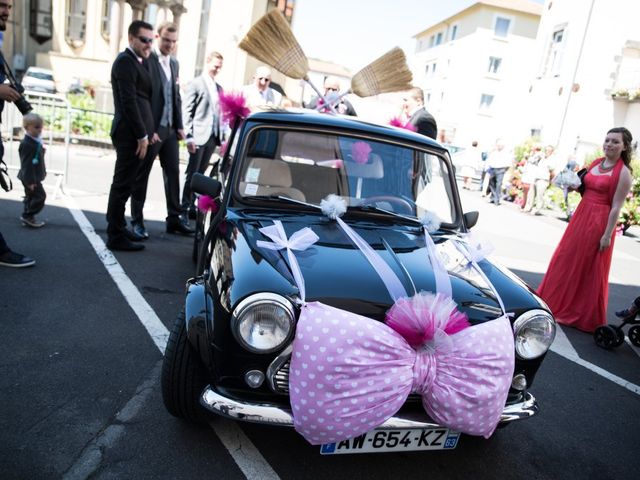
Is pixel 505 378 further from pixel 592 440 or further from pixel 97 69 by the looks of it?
pixel 97 69

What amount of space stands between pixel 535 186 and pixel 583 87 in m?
9.67

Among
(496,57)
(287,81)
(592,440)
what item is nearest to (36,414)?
(592,440)

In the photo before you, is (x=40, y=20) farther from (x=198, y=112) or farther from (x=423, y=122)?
(x=423, y=122)

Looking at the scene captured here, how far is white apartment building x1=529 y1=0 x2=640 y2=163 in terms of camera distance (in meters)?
20.8

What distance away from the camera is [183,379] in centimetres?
250

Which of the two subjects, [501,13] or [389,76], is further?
[501,13]

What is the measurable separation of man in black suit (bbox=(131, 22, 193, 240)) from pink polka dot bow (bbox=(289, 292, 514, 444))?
4.03 metres

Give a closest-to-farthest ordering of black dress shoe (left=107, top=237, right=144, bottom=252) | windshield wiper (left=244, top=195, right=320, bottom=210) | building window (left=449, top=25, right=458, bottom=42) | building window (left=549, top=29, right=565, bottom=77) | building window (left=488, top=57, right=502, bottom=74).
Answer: windshield wiper (left=244, top=195, right=320, bottom=210) → black dress shoe (left=107, top=237, right=144, bottom=252) → building window (left=549, top=29, right=565, bottom=77) → building window (left=488, top=57, right=502, bottom=74) → building window (left=449, top=25, right=458, bottom=42)

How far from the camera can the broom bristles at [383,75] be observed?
178 inches

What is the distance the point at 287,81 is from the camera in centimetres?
3209

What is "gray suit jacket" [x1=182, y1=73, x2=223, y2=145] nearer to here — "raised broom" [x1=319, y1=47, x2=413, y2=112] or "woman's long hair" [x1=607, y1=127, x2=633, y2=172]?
"raised broom" [x1=319, y1=47, x2=413, y2=112]

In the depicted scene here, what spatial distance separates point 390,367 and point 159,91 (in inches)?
176

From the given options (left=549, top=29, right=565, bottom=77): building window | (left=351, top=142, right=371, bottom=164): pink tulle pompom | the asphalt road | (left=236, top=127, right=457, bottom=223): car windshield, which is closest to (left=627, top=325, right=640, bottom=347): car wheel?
the asphalt road

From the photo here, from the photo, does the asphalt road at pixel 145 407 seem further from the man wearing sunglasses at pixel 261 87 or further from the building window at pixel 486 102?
the building window at pixel 486 102
